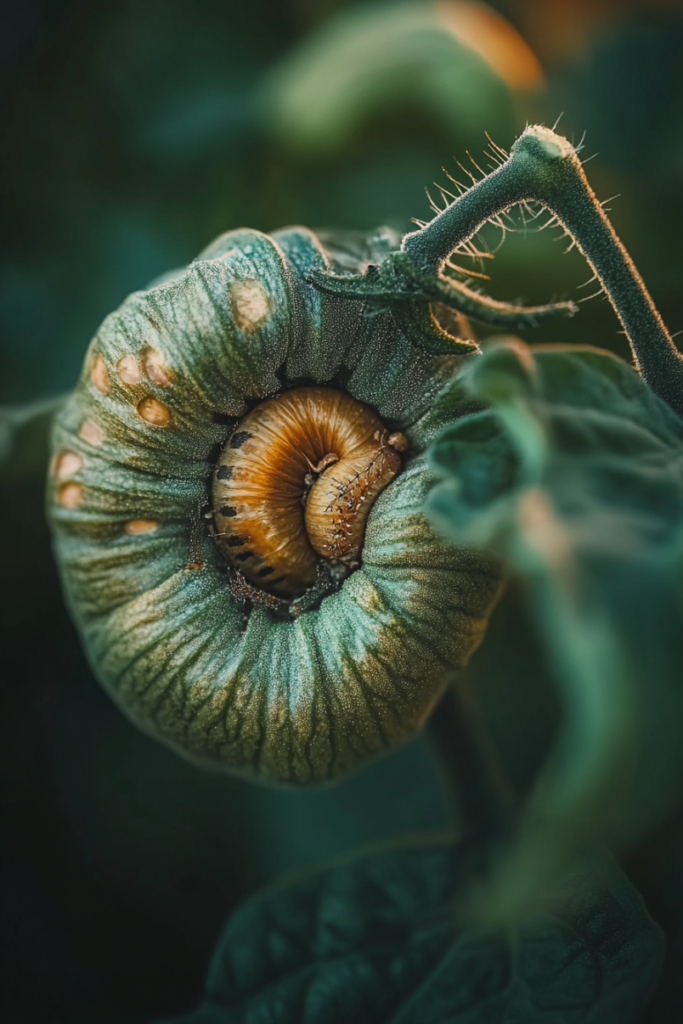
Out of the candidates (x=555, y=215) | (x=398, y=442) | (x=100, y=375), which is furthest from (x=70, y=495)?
(x=555, y=215)

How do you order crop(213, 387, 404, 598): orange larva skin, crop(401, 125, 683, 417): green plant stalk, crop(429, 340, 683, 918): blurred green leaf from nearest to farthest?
crop(429, 340, 683, 918): blurred green leaf, crop(401, 125, 683, 417): green plant stalk, crop(213, 387, 404, 598): orange larva skin

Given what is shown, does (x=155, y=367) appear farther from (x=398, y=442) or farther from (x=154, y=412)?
(x=398, y=442)

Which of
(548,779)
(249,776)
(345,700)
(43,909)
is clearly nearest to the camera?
(548,779)

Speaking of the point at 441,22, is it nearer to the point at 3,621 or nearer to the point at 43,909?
the point at 3,621

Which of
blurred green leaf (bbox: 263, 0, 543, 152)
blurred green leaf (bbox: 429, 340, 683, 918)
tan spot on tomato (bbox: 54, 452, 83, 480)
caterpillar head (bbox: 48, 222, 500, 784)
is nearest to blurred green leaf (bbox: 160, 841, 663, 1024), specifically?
caterpillar head (bbox: 48, 222, 500, 784)

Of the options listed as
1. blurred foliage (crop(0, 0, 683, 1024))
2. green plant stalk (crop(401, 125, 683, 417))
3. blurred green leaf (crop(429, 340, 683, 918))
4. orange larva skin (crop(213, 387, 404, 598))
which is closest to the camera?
blurred green leaf (crop(429, 340, 683, 918))

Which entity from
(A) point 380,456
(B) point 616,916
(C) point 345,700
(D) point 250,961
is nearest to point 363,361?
(A) point 380,456

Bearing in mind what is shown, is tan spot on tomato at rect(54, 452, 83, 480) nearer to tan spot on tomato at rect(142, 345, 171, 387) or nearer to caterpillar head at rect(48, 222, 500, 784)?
caterpillar head at rect(48, 222, 500, 784)

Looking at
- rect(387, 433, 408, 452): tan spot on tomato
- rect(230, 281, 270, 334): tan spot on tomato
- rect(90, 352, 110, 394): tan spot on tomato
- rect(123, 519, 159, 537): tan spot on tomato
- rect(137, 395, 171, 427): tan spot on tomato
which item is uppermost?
rect(90, 352, 110, 394): tan spot on tomato
